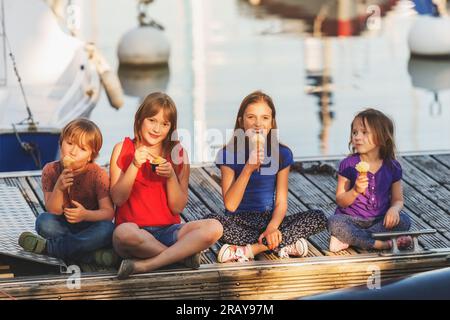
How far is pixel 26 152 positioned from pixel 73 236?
729 cm

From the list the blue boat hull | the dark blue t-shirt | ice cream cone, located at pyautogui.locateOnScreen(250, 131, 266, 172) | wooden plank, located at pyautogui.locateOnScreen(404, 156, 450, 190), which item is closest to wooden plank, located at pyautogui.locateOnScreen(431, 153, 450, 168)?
wooden plank, located at pyautogui.locateOnScreen(404, 156, 450, 190)

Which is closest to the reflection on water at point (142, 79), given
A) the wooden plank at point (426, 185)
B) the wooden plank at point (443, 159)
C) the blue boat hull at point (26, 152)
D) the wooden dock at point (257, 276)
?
the blue boat hull at point (26, 152)

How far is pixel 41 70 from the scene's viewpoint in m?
18.4

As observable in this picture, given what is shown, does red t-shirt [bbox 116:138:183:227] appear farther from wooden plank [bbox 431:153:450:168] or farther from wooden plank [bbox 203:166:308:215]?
wooden plank [bbox 431:153:450:168]

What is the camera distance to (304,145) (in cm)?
1828

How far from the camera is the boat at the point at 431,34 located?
76.3 feet

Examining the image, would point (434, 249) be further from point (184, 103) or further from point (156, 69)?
point (156, 69)

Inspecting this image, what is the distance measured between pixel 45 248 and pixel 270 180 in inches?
53.7

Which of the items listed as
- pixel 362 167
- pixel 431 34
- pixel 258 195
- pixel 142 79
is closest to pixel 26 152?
pixel 258 195

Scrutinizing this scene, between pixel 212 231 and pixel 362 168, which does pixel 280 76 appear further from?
pixel 212 231

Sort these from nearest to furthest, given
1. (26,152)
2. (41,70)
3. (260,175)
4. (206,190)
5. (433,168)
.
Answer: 1. (260,175)
2. (206,190)
3. (433,168)
4. (26,152)
5. (41,70)

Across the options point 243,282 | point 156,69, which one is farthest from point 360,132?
point 156,69

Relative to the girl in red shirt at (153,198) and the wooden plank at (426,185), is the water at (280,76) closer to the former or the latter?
the wooden plank at (426,185)

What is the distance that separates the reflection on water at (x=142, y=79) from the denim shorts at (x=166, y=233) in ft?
42.3
